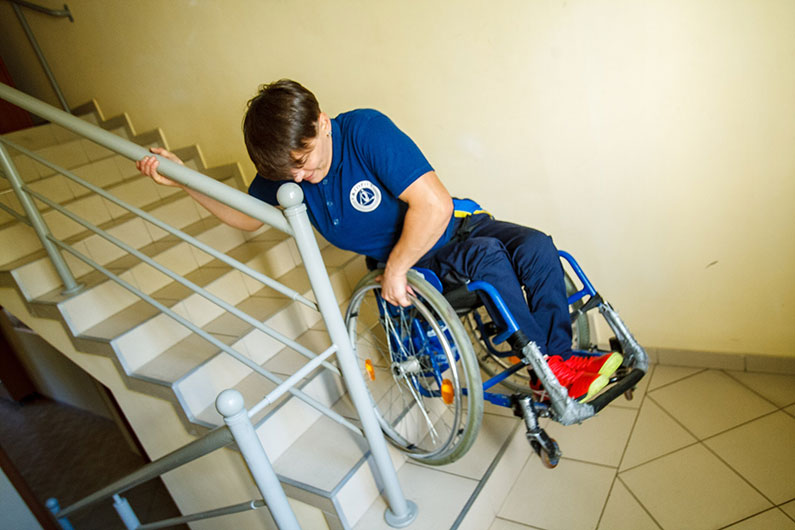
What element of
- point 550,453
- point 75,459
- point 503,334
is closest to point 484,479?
point 550,453

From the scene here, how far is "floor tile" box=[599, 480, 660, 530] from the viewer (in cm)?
149

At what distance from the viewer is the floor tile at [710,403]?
1.77 meters

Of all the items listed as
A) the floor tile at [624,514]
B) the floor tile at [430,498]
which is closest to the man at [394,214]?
the floor tile at [624,514]

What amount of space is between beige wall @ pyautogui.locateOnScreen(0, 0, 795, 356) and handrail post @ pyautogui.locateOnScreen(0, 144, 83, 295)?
3.72ft

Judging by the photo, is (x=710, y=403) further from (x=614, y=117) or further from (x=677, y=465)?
(x=614, y=117)

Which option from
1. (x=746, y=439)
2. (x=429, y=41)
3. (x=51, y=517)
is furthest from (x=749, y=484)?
(x=51, y=517)

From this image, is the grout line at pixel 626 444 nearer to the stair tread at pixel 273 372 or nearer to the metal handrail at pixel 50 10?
the stair tread at pixel 273 372

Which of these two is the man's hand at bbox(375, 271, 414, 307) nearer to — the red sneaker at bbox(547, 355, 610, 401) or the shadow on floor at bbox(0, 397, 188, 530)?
the red sneaker at bbox(547, 355, 610, 401)

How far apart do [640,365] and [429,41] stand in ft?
4.62

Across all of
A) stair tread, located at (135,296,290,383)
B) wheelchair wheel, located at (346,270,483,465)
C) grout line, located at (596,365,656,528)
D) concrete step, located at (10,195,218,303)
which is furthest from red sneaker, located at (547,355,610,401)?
concrete step, located at (10,195,218,303)

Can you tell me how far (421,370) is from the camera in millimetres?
1646

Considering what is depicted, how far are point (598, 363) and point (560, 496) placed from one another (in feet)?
1.62

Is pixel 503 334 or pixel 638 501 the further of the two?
pixel 638 501

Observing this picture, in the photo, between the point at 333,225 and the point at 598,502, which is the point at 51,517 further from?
the point at 598,502
